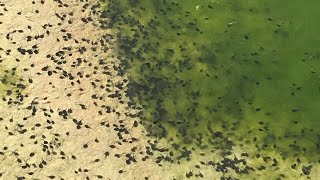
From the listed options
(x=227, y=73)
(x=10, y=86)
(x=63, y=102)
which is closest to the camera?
(x=63, y=102)

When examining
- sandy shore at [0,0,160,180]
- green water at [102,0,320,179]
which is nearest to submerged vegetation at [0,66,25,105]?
sandy shore at [0,0,160,180]

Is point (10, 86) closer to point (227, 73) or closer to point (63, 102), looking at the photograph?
point (63, 102)

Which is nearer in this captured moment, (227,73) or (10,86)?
(10,86)

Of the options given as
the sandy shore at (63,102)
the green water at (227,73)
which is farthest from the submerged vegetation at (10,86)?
the green water at (227,73)

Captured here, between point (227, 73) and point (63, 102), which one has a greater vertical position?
point (227, 73)

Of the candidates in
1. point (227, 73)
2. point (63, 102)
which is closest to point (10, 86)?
point (63, 102)

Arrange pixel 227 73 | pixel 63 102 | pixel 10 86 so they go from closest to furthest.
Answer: pixel 63 102 → pixel 10 86 → pixel 227 73

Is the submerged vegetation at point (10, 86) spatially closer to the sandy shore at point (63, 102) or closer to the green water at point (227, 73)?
the sandy shore at point (63, 102)
